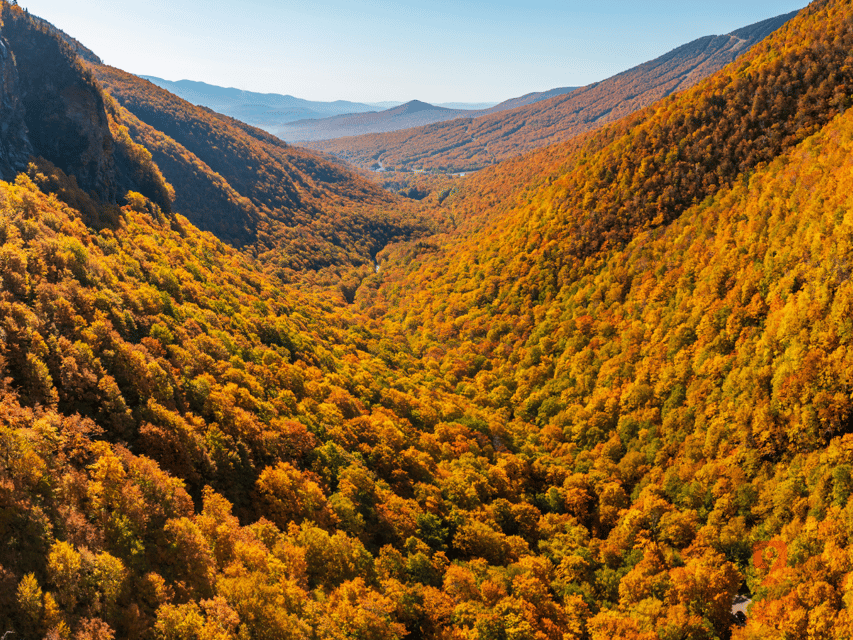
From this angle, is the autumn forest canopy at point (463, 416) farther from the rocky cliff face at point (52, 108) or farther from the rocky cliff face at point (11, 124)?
the rocky cliff face at point (11, 124)

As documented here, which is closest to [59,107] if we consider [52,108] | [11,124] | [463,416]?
[52,108]

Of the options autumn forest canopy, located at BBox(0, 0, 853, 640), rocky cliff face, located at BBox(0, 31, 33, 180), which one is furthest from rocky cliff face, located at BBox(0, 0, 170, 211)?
autumn forest canopy, located at BBox(0, 0, 853, 640)

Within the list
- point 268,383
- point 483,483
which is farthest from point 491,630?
point 268,383

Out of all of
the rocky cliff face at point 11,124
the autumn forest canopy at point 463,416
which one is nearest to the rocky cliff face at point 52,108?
the rocky cliff face at point 11,124

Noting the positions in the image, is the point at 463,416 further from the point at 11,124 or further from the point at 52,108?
the point at 52,108

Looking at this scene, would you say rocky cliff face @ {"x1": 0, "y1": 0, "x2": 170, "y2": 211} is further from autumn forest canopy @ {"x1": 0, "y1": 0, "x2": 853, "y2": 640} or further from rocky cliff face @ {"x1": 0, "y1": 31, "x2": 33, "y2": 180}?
autumn forest canopy @ {"x1": 0, "y1": 0, "x2": 853, "y2": 640}

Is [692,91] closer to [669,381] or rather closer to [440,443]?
[669,381]
